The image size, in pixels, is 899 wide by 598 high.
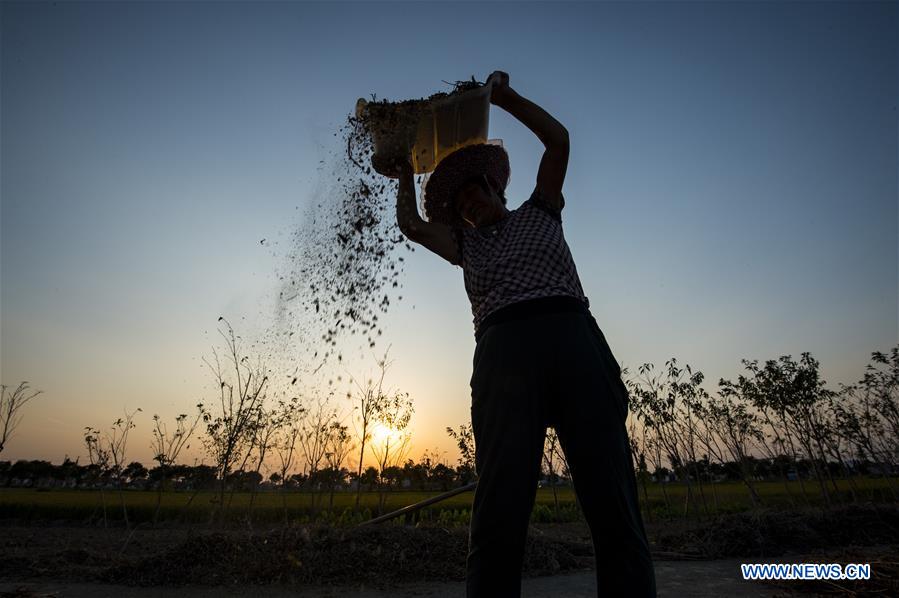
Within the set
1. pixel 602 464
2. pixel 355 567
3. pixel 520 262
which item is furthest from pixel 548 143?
pixel 355 567

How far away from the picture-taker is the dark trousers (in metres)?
1.01

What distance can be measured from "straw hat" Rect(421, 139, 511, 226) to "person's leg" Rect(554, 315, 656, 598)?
2.46 ft

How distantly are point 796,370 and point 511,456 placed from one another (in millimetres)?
12949

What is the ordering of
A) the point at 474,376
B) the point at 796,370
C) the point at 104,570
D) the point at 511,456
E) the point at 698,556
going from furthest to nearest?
the point at 796,370 → the point at 698,556 → the point at 104,570 → the point at 474,376 → the point at 511,456

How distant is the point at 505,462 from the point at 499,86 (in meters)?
1.25

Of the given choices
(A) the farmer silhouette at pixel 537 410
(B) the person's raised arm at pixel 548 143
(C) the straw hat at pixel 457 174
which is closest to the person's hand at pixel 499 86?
(B) the person's raised arm at pixel 548 143

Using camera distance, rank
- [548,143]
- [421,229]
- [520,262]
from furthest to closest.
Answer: [421,229] → [548,143] → [520,262]

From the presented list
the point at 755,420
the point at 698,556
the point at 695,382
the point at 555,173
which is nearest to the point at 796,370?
the point at 755,420

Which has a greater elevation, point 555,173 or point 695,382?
point 695,382

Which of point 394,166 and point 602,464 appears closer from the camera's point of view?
point 602,464

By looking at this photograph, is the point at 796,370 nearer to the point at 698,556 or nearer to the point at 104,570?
the point at 698,556

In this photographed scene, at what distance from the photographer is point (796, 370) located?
35.6 ft

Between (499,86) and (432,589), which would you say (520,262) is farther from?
(432,589)

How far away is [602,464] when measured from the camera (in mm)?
1023
